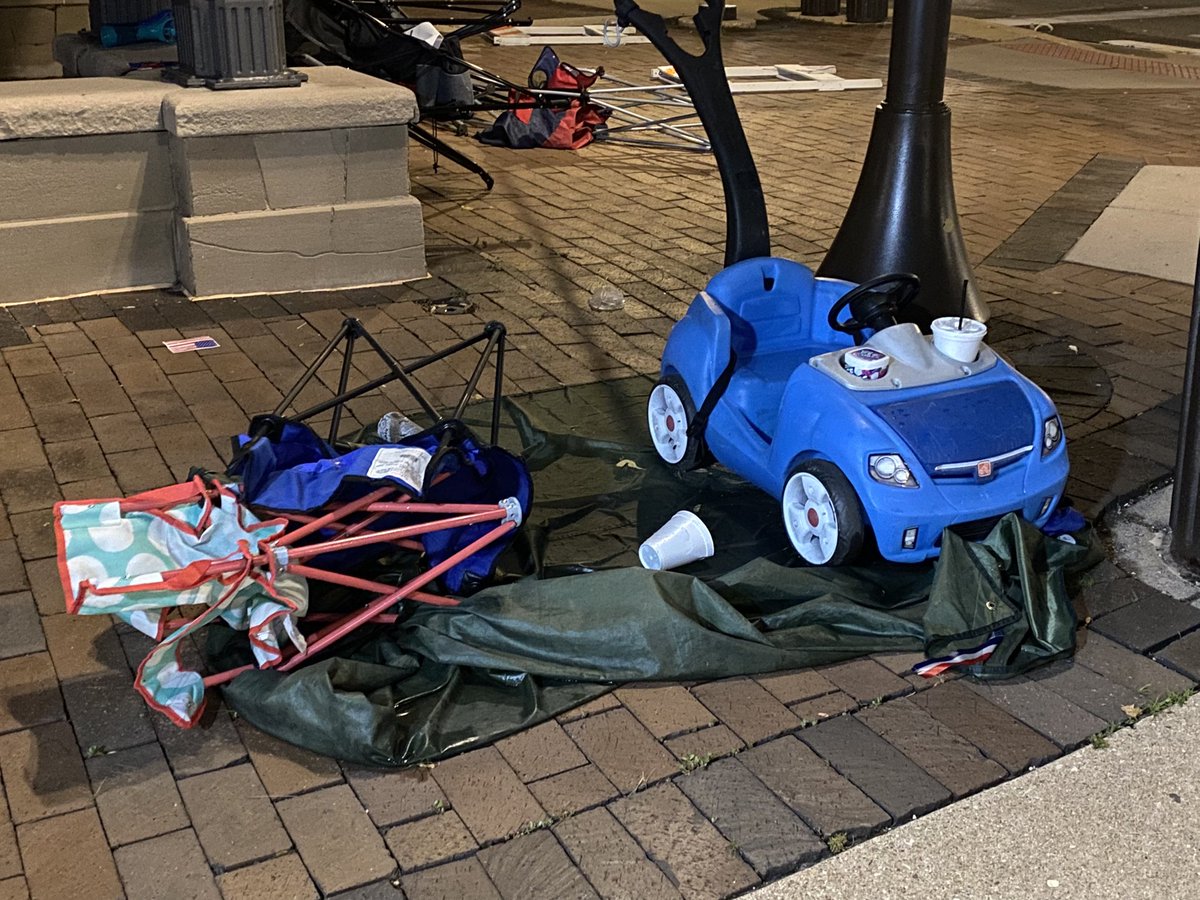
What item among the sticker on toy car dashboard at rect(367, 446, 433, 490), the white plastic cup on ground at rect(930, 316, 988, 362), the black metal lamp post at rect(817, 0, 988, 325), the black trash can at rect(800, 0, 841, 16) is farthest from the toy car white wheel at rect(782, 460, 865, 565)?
the black trash can at rect(800, 0, 841, 16)

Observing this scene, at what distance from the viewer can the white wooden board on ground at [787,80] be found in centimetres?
1142

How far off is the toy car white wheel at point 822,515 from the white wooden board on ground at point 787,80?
793cm

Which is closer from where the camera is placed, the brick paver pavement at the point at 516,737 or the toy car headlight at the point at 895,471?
the brick paver pavement at the point at 516,737

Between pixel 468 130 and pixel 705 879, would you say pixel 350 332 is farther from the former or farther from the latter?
pixel 468 130

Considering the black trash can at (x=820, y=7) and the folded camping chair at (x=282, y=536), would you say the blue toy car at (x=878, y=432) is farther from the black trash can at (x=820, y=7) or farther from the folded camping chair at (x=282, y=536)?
the black trash can at (x=820, y=7)

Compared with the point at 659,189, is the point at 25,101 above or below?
above

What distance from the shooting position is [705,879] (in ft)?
8.50

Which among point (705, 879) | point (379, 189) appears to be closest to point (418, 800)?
point (705, 879)

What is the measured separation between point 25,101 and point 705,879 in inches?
176

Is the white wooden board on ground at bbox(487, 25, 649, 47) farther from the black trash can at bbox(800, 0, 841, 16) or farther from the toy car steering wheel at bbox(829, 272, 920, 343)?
the toy car steering wheel at bbox(829, 272, 920, 343)

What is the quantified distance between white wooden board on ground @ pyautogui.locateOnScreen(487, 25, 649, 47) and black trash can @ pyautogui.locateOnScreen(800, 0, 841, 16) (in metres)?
3.22

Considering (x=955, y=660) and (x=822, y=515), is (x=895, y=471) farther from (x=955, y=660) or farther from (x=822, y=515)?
(x=955, y=660)

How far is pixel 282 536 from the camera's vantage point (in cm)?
305

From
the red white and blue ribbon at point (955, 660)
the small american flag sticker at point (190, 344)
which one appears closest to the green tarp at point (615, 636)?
the red white and blue ribbon at point (955, 660)
